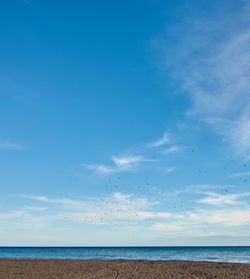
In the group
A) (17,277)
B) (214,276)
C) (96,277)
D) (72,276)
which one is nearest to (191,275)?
(214,276)

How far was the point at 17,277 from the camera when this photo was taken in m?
22.5

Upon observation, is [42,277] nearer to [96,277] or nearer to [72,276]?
[72,276]

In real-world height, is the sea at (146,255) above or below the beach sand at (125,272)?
above

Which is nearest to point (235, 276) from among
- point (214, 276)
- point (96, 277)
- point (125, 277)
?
point (214, 276)

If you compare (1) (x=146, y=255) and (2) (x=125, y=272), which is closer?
(2) (x=125, y=272)

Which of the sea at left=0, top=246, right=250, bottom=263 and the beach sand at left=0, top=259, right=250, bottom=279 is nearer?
the beach sand at left=0, top=259, right=250, bottom=279

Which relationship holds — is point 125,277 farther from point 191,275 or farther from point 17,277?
point 17,277

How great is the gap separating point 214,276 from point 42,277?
14120mm

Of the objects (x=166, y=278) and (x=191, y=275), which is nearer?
(x=166, y=278)

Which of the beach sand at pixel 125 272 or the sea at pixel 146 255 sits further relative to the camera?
the sea at pixel 146 255

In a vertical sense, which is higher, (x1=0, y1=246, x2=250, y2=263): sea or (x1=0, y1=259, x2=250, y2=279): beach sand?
(x1=0, y1=246, x2=250, y2=263): sea

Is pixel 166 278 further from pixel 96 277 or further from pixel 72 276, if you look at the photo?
pixel 72 276

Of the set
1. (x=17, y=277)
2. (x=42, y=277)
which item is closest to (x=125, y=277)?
(x=42, y=277)

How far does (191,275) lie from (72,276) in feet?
32.9
